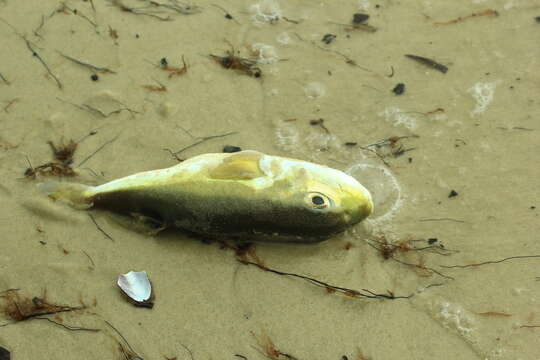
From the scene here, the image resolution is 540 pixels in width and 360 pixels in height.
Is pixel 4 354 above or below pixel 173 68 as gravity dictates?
below

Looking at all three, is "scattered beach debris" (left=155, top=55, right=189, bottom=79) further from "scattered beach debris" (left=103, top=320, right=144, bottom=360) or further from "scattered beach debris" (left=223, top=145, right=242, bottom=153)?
"scattered beach debris" (left=103, top=320, right=144, bottom=360)

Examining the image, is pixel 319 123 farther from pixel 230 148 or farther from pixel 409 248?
pixel 409 248

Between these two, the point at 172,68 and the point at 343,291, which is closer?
the point at 343,291

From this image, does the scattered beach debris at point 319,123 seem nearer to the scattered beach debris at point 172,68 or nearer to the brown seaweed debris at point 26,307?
the scattered beach debris at point 172,68

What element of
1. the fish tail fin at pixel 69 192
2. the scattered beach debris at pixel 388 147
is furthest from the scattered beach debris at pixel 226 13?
the fish tail fin at pixel 69 192

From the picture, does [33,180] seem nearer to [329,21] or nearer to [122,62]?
[122,62]

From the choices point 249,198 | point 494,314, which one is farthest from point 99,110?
point 494,314

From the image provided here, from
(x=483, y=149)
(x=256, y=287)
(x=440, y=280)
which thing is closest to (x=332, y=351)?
(x=256, y=287)
